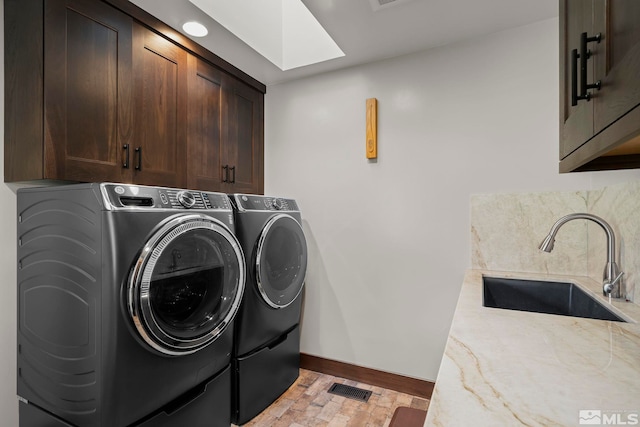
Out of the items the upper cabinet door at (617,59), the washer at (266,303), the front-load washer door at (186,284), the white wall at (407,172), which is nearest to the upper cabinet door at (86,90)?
the front-load washer door at (186,284)

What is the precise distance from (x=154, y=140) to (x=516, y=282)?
2.22 m

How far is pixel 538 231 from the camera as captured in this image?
188cm

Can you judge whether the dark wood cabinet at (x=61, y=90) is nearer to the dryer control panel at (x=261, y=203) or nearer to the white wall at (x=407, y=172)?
the dryer control panel at (x=261, y=203)

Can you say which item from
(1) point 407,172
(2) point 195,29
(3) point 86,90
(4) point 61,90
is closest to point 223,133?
(2) point 195,29

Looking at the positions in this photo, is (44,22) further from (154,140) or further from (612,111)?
(612,111)

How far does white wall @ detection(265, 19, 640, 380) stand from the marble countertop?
3.48ft

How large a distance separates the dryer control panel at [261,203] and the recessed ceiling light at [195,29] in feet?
3.39

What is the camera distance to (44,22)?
1.34 metres

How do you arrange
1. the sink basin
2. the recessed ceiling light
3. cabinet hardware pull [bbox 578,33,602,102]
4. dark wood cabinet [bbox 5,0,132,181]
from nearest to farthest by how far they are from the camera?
cabinet hardware pull [bbox 578,33,602,102], dark wood cabinet [bbox 5,0,132,181], the sink basin, the recessed ceiling light

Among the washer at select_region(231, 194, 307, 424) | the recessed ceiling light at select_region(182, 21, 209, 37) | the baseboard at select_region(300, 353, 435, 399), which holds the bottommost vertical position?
the baseboard at select_region(300, 353, 435, 399)

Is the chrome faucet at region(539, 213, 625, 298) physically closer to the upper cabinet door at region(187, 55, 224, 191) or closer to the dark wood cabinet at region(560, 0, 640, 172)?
the dark wood cabinet at region(560, 0, 640, 172)

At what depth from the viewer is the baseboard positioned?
2168mm

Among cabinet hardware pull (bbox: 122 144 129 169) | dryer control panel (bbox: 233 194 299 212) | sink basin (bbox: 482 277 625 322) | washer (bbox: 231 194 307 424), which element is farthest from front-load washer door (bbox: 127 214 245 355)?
sink basin (bbox: 482 277 625 322)

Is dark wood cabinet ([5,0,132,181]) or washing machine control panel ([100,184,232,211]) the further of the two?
dark wood cabinet ([5,0,132,181])
